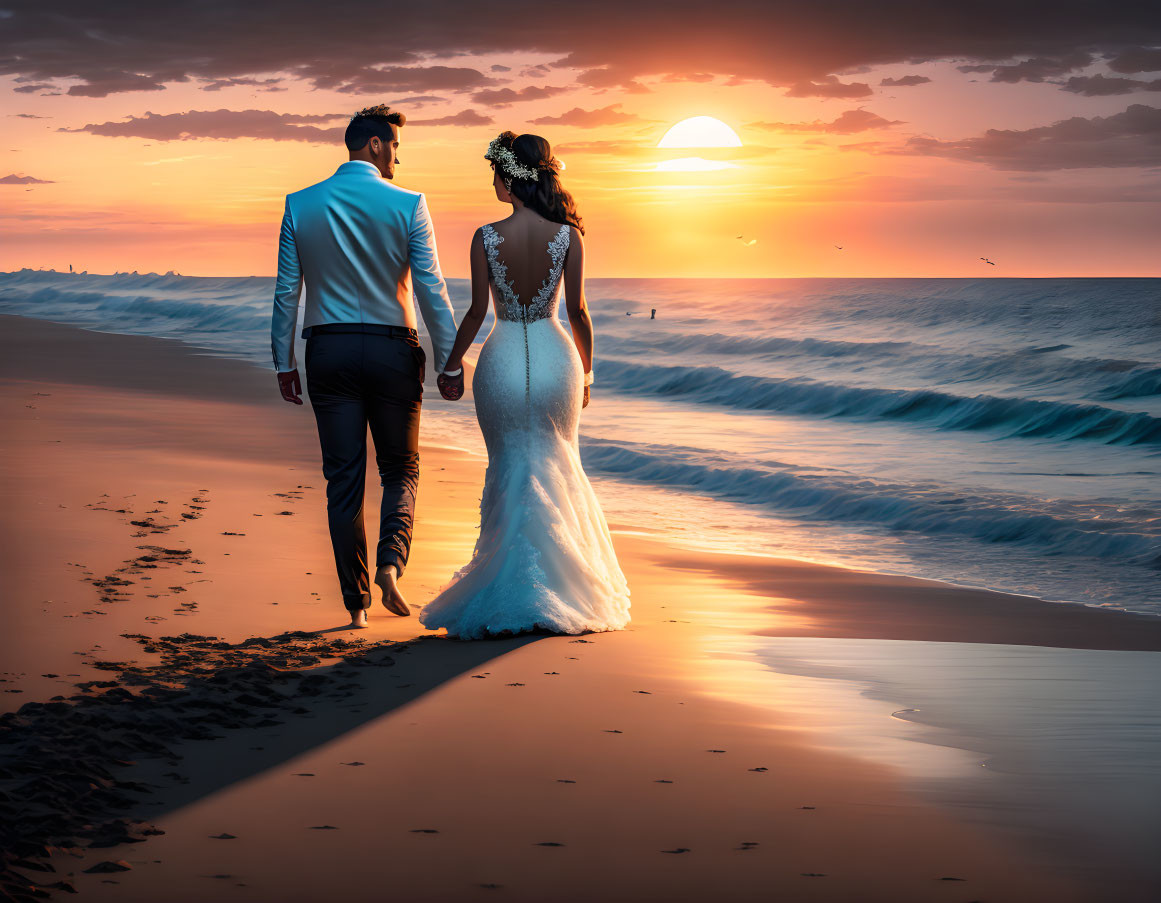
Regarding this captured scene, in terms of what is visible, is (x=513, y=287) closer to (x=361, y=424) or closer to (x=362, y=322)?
(x=362, y=322)

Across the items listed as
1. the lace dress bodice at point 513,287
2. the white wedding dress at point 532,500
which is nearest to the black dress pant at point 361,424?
the white wedding dress at point 532,500


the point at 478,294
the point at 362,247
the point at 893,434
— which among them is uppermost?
the point at 362,247

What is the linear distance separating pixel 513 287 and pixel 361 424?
3.05ft

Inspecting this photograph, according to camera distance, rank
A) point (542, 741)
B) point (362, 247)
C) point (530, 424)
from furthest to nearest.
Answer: point (530, 424) < point (362, 247) < point (542, 741)

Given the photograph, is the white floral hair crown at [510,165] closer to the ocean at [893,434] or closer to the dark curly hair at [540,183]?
the dark curly hair at [540,183]

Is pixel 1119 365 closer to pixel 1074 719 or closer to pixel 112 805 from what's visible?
pixel 1074 719

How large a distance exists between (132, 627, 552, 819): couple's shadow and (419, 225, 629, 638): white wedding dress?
0.15 meters

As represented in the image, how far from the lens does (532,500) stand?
5.16m

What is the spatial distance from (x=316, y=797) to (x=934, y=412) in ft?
64.1

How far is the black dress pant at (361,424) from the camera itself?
5.04 meters

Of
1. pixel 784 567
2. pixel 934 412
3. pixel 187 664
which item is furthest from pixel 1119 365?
pixel 187 664

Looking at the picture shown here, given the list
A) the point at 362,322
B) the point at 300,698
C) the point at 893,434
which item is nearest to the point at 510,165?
the point at 362,322

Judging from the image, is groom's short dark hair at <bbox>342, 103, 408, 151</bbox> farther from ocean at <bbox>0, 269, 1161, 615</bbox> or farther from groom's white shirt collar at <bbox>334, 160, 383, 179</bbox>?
ocean at <bbox>0, 269, 1161, 615</bbox>

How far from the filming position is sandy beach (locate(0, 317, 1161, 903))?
2.76 meters
